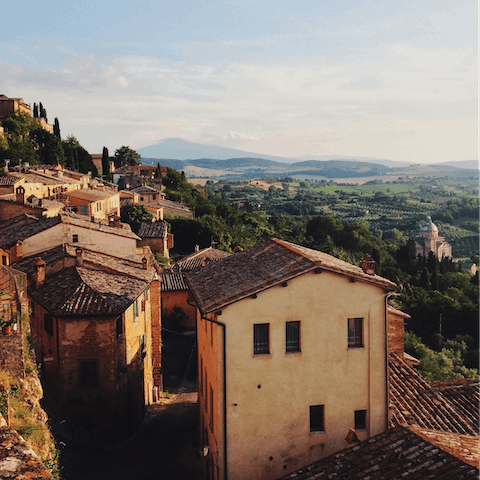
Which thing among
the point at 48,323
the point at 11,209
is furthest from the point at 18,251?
the point at 11,209

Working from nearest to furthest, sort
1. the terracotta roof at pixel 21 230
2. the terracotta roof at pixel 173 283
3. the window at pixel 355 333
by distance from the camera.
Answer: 1. the window at pixel 355 333
2. the terracotta roof at pixel 21 230
3. the terracotta roof at pixel 173 283

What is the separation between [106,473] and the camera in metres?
17.6

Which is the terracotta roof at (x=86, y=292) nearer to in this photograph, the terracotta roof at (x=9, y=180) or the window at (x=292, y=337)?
the window at (x=292, y=337)

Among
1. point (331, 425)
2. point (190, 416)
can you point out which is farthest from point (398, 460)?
point (190, 416)

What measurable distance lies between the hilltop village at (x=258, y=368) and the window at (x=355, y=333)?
0.03 meters

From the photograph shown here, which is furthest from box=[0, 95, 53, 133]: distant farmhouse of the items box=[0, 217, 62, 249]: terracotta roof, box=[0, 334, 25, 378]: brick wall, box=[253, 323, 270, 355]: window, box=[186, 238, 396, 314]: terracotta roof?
box=[253, 323, 270, 355]: window

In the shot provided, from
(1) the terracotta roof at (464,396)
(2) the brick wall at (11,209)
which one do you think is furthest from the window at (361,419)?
(2) the brick wall at (11,209)

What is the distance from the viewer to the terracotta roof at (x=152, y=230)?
45016 millimetres

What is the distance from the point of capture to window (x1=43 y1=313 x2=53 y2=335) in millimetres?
20266

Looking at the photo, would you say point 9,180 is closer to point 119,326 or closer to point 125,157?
point 119,326

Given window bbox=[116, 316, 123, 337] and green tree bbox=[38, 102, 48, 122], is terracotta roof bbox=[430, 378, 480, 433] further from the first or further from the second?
green tree bbox=[38, 102, 48, 122]

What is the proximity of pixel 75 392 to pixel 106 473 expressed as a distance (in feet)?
11.7

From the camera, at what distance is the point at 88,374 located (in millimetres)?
20156

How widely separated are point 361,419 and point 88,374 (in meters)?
10.3
